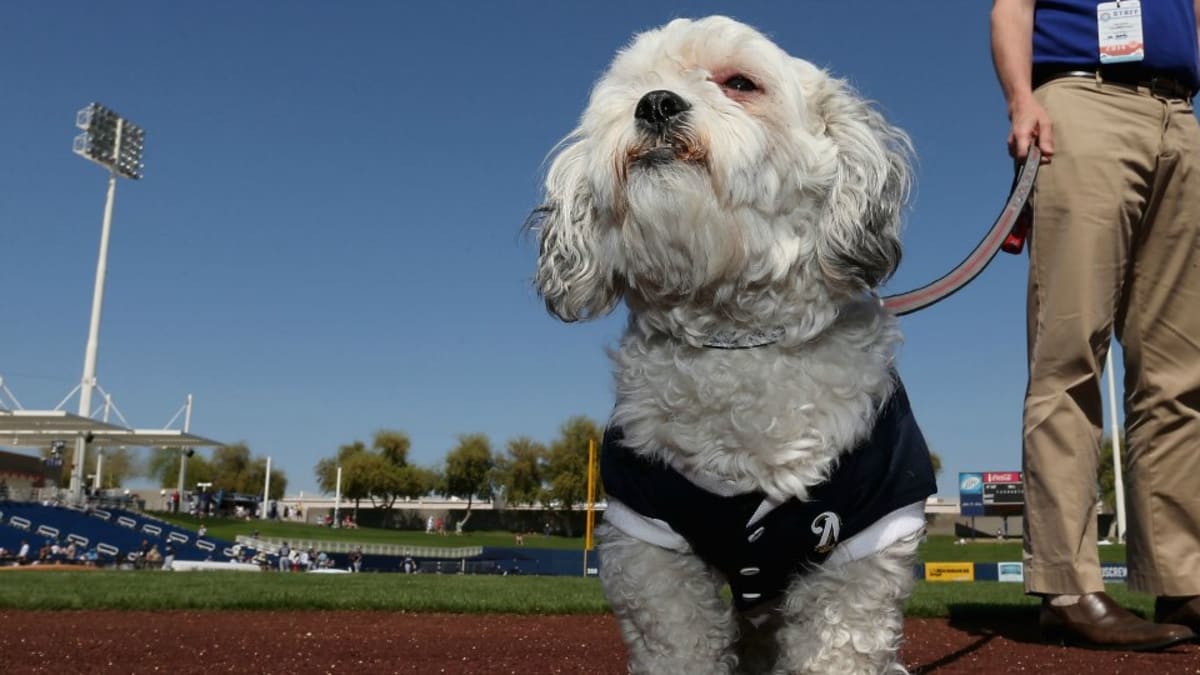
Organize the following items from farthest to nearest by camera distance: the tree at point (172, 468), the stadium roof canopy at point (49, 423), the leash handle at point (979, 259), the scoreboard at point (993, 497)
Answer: the tree at point (172, 468) < the scoreboard at point (993, 497) < the stadium roof canopy at point (49, 423) < the leash handle at point (979, 259)

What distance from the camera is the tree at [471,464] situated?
276 ft

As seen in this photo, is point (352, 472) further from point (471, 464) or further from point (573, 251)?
point (573, 251)

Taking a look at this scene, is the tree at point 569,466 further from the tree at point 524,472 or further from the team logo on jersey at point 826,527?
the team logo on jersey at point 826,527

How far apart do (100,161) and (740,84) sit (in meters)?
59.5

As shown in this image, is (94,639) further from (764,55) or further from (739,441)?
(764,55)

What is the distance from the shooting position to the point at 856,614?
2.23 meters

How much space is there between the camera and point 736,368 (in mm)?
2328

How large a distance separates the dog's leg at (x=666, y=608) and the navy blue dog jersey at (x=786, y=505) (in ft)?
0.23

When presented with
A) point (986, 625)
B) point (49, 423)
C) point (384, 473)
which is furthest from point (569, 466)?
point (986, 625)

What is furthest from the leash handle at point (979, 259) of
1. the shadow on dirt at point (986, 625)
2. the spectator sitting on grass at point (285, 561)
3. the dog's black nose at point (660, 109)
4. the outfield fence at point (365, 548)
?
the outfield fence at point (365, 548)

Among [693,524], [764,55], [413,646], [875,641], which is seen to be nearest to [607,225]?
[764,55]

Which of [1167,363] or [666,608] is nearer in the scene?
[666,608]

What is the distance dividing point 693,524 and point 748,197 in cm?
75

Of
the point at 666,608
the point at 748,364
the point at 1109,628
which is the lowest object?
the point at 1109,628
